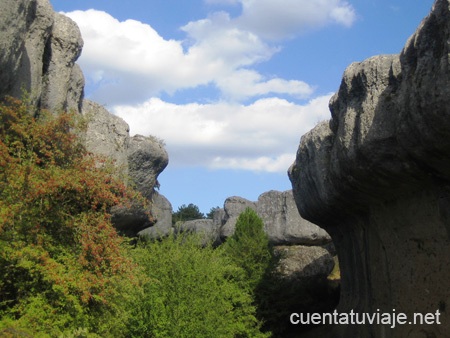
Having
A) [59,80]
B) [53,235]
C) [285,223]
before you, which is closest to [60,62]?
[59,80]

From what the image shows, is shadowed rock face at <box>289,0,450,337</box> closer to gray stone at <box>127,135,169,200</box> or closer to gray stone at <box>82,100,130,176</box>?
gray stone at <box>82,100,130,176</box>

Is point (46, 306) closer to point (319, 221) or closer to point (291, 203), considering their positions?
point (319, 221)

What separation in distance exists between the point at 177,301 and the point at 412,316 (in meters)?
5.55

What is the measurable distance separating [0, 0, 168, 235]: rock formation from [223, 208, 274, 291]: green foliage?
4152 millimetres

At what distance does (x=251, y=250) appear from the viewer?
2538 cm

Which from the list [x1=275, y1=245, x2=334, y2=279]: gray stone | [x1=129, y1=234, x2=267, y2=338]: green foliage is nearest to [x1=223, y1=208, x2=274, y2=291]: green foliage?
[x1=275, y1=245, x2=334, y2=279]: gray stone

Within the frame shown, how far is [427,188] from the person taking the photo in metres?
12.0

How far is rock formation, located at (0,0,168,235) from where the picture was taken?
1110 centimetres

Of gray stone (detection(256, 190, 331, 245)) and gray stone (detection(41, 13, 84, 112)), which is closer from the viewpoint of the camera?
gray stone (detection(41, 13, 84, 112))

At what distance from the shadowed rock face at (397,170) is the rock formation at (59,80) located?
549 cm

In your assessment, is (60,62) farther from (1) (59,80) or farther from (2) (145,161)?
(2) (145,161)

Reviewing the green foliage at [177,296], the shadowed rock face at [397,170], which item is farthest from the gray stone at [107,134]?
the shadowed rock face at [397,170]

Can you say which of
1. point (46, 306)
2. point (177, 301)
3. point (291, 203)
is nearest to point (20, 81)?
point (46, 306)

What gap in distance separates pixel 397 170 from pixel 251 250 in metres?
14.1
